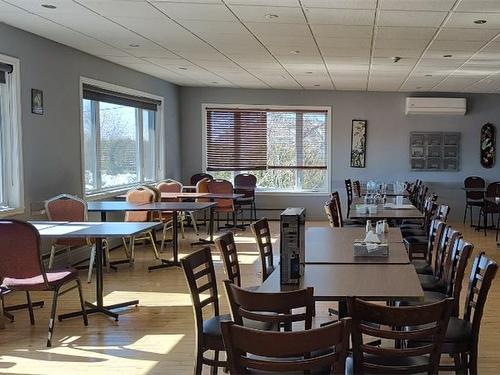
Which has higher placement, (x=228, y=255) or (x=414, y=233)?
(x=228, y=255)

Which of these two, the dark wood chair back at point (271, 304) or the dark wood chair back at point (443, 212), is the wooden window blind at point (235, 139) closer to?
the dark wood chair back at point (443, 212)

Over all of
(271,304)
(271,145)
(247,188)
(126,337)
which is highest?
(271,145)

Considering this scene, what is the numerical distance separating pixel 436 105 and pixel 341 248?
25.5ft

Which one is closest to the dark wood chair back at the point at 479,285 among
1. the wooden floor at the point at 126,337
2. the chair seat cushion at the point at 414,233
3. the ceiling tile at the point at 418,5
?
the wooden floor at the point at 126,337

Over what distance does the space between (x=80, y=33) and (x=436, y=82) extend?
6.14 metres

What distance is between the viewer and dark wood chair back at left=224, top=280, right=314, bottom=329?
85.5 inches

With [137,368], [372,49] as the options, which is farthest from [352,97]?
[137,368]

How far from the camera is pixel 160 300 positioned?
513 cm

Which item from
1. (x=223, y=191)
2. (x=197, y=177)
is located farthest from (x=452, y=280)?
(x=197, y=177)

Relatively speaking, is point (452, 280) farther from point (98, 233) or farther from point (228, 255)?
point (98, 233)

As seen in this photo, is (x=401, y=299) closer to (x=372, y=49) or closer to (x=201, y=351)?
(x=201, y=351)

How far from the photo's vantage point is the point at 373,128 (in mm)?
10930

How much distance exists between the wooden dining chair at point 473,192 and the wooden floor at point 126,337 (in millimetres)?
4781

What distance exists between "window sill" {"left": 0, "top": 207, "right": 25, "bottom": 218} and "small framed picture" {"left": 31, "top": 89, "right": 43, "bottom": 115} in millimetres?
1065
